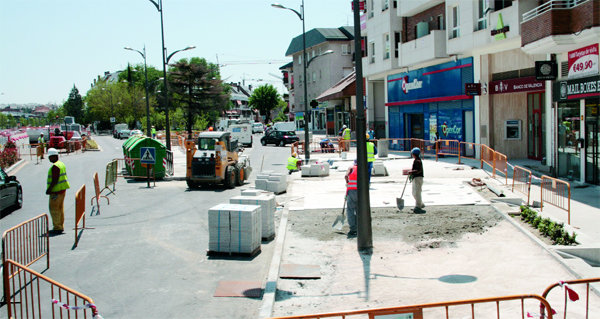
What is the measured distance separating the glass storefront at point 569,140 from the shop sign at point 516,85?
261 centimetres

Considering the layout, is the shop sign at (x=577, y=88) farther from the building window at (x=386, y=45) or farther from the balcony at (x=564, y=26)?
the building window at (x=386, y=45)

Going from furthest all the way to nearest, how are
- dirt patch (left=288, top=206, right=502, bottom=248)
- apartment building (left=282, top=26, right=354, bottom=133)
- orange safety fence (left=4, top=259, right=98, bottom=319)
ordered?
apartment building (left=282, top=26, right=354, bottom=133) < dirt patch (left=288, top=206, right=502, bottom=248) < orange safety fence (left=4, top=259, right=98, bottom=319)

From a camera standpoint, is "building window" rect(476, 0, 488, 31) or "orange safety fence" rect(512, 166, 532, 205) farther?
"building window" rect(476, 0, 488, 31)

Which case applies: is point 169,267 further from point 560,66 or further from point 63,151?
point 63,151

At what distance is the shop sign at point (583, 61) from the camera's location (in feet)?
52.5

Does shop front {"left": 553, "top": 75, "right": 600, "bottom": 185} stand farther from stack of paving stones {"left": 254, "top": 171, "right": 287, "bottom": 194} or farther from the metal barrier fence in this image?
the metal barrier fence

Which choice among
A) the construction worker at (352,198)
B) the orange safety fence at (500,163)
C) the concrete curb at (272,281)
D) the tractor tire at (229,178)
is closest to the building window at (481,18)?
the orange safety fence at (500,163)

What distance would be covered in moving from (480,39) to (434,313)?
18.8 m

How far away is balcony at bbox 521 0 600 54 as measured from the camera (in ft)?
49.6

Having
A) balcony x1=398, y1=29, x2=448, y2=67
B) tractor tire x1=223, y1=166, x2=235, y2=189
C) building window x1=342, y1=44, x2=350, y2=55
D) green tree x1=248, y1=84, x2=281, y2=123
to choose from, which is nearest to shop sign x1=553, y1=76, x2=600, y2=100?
balcony x1=398, y1=29, x2=448, y2=67

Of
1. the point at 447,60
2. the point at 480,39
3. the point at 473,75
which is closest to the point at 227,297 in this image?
the point at 480,39

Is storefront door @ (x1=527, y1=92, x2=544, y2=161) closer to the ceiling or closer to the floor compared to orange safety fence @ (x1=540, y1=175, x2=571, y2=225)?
closer to the ceiling

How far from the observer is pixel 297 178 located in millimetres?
21875

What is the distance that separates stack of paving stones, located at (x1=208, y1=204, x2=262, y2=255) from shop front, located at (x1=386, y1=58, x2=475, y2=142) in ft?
61.2
